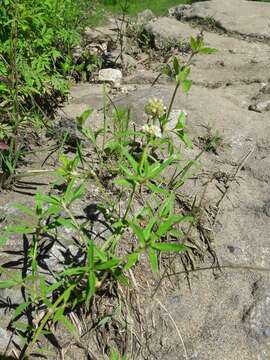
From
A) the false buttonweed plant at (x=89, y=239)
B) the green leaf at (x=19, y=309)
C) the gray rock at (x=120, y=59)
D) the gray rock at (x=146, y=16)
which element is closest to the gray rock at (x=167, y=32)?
the gray rock at (x=146, y=16)

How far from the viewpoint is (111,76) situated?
388cm

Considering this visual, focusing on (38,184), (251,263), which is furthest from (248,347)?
(38,184)

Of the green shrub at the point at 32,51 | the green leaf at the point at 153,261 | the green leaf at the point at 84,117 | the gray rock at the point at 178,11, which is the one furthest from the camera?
the gray rock at the point at 178,11

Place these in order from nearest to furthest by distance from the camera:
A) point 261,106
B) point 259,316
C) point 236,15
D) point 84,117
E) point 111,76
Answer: point 259,316 → point 84,117 → point 261,106 → point 111,76 → point 236,15

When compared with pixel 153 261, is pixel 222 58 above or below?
below

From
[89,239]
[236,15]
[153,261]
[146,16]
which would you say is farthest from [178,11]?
[153,261]

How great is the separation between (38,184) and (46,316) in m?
0.86


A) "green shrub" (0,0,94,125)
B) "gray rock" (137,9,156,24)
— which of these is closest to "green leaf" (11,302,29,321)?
"green shrub" (0,0,94,125)

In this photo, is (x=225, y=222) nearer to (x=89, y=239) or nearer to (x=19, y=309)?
(x=89, y=239)

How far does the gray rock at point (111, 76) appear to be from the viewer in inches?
151

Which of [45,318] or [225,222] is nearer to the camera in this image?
[45,318]

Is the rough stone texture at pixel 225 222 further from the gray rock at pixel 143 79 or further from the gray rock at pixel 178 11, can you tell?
the gray rock at pixel 178 11

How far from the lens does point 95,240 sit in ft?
7.14

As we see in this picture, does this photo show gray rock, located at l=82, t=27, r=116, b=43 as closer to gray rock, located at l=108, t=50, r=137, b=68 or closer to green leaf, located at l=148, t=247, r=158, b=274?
gray rock, located at l=108, t=50, r=137, b=68
